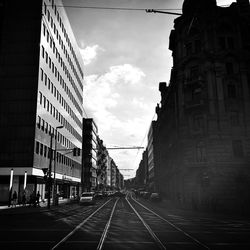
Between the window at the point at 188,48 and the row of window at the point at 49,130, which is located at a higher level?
the window at the point at 188,48

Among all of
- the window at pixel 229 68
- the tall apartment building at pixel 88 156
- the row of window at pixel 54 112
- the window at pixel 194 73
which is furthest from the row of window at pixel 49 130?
the tall apartment building at pixel 88 156

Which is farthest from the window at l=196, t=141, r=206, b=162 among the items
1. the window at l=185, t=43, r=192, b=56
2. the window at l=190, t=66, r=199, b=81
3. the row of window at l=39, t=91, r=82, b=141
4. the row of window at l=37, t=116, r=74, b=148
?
the row of window at l=39, t=91, r=82, b=141

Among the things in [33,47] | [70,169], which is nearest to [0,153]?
[33,47]

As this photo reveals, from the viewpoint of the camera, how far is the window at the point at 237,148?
36.5 m

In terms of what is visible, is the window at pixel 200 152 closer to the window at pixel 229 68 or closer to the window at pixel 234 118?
the window at pixel 234 118

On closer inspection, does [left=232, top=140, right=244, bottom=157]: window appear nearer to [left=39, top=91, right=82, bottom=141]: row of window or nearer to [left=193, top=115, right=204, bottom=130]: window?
[left=193, top=115, right=204, bottom=130]: window

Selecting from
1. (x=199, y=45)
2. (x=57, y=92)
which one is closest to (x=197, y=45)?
(x=199, y=45)

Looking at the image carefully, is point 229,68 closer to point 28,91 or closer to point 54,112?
point 28,91

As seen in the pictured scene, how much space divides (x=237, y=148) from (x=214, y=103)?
242 inches

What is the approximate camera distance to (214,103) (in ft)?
125

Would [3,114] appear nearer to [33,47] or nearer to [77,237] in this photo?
[33,47]

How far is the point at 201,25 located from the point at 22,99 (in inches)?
1094

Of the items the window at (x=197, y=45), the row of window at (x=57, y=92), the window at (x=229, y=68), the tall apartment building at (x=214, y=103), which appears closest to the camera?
the tall apartment building at (x=214, y=103)

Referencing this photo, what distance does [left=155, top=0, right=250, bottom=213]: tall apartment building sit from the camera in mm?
35500
